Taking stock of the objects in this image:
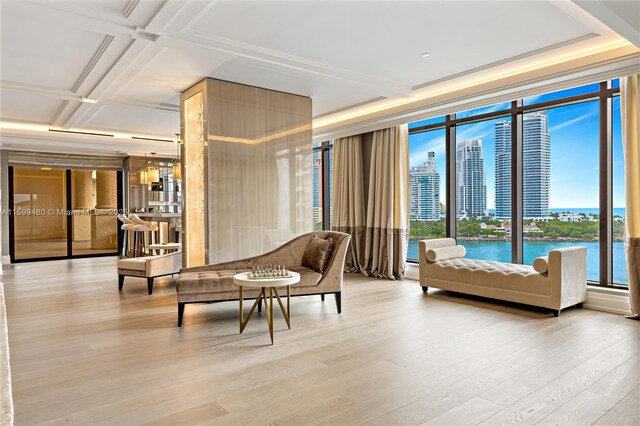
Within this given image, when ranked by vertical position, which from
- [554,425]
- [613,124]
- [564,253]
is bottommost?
[554,425]

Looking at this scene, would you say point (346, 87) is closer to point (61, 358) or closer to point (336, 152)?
point (336, 152)

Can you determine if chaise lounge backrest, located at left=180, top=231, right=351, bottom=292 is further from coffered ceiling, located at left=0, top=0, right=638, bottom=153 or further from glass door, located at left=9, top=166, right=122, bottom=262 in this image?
glass door, located at left=9, top=166, right=122, bottom=262

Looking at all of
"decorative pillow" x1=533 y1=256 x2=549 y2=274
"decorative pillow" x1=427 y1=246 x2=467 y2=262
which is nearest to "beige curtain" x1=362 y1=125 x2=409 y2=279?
"decorative pillow" x1=427 y1=246 x2=467 y2=262

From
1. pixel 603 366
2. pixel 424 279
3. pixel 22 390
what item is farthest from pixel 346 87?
pixel 22 390

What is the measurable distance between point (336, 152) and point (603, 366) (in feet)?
19.1

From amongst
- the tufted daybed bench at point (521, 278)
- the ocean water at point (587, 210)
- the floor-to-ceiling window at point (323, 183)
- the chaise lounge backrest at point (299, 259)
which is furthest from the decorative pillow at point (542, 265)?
the floor-to-ceiling window at point (323, 183)

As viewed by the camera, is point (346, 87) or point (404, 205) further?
point (404, 205)

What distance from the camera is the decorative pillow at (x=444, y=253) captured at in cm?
582

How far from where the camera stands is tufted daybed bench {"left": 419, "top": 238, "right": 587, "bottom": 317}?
446 cm

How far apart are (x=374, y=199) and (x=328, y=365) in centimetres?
458

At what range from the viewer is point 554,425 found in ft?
7.38

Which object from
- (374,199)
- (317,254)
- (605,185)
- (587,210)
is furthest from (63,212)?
(605,185)

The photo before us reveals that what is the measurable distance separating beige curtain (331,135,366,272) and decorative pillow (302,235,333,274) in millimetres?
2534

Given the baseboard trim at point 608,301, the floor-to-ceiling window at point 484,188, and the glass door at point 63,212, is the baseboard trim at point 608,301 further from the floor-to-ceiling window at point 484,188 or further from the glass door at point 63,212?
the glass door at point 63,212
